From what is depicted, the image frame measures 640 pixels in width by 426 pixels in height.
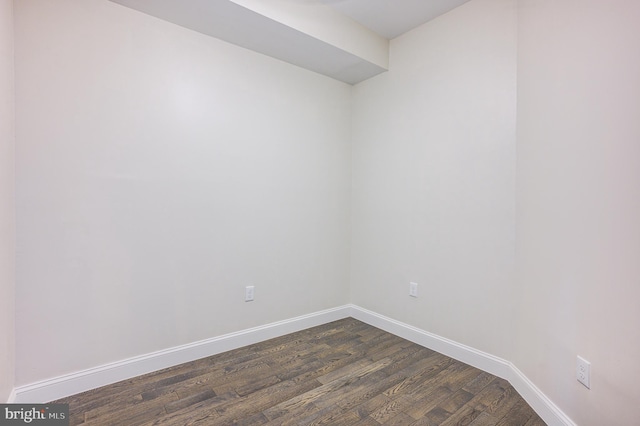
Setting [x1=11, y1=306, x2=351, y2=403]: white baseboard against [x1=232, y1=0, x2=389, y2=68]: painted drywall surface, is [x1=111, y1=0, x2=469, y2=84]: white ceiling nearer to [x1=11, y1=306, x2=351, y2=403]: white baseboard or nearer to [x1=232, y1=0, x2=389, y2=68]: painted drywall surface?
[x1=232, y1=0, x2=389, y2=68]: painted drywall surface

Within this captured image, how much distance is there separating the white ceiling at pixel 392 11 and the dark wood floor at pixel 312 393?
269cm

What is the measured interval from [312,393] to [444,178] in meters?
1.82

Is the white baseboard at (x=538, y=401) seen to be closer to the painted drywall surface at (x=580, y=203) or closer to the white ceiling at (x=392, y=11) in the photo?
the painted drywall surface at (x=580, y=203)

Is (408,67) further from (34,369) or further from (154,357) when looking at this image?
(34,369)

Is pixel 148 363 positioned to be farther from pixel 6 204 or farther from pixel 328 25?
pixel 328 25

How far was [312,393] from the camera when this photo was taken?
1935mm

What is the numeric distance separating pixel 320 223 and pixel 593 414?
2.24 meters

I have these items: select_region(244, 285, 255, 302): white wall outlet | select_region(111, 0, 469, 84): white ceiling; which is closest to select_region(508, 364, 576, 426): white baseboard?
select_region(244, 285, 255, 302): white wall outlet

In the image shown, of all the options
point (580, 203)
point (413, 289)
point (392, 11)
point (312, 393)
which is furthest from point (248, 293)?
point (392, 11)

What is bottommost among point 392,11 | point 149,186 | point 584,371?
point 584,371

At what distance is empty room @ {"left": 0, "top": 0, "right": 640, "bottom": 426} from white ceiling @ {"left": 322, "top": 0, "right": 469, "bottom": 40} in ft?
0.07

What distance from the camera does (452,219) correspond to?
2.44 meters

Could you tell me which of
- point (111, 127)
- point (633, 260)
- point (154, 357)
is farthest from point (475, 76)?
point (154, 357)

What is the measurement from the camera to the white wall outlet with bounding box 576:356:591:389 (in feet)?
4.68
